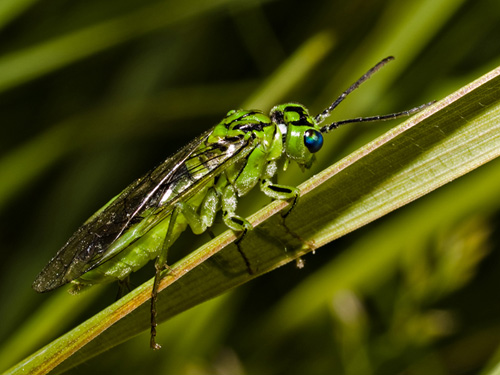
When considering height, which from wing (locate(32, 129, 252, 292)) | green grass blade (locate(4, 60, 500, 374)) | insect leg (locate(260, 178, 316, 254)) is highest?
wing (locate(32, 129, 252, 292))

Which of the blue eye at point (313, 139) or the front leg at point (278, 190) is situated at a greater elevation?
the blue eye at point (313, 139)

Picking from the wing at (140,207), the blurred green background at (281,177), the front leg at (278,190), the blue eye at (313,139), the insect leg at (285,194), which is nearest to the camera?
the insect leg at (285,194)

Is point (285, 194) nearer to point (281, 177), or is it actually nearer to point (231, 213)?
point (231, 213)

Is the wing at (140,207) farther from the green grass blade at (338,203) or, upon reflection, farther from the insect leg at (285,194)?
the green grass blade at (338,203)

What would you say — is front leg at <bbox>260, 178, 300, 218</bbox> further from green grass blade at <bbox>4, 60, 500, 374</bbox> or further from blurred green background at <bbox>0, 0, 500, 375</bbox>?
blurred green background at <bbox>0, 0, 500, 375</bbox>

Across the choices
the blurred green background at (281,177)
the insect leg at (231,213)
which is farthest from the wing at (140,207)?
the blurred green background at (281,177)


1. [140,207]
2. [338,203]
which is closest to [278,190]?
[140,207]

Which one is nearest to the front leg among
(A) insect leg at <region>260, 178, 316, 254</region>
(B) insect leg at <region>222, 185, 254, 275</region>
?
(A) insect leg at <region>260, 178, 316, 254</region>

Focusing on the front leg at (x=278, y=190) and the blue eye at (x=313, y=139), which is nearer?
the front leg at (x=278, y=190)
